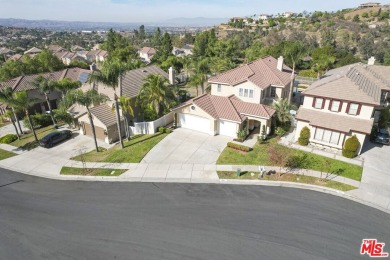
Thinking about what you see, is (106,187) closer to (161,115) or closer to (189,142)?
(189,142)

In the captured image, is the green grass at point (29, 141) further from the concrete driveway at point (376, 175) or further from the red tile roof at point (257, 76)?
the concrete driveway at point (376, 175)

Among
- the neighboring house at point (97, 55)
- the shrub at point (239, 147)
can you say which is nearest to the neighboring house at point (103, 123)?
the shrub at point (239, 147)

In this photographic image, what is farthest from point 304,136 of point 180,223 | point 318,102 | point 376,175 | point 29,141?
point 29,141

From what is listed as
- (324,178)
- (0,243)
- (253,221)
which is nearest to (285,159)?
(324,178)

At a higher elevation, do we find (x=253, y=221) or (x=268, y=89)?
(x=268, y=89)

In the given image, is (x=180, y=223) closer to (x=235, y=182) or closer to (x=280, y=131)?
(x=235, y=182)

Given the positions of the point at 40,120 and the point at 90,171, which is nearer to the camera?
the point at 90,171

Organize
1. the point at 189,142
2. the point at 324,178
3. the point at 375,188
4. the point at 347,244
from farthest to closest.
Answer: the point at 189,142, the point at 324,178, the point at 375,188, the point at 347,244
